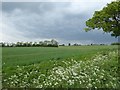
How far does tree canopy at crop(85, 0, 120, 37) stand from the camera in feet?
107

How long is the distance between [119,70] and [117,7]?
12.6 metres

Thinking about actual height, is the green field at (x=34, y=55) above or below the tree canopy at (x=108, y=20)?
below

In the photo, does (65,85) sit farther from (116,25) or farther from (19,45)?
(19,45)

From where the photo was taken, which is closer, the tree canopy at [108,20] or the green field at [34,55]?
the green field at [34,55]

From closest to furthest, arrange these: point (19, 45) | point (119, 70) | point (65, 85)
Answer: point (65, 85), point (119, 70), point (19, 45)

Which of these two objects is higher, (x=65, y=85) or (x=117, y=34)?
(x=117, y=34)

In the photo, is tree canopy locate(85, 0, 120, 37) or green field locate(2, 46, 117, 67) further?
tree canopy locate(85, 0, 120, 37)

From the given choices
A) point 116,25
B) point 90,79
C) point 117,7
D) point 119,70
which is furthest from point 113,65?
point 116,25

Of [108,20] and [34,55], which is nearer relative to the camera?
[108,20]

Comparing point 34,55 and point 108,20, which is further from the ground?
point 108,20

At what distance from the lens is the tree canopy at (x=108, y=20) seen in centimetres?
3269

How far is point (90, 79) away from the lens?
1642 cm

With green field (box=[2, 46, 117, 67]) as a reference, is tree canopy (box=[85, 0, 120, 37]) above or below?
above

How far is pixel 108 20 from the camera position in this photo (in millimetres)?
34406
